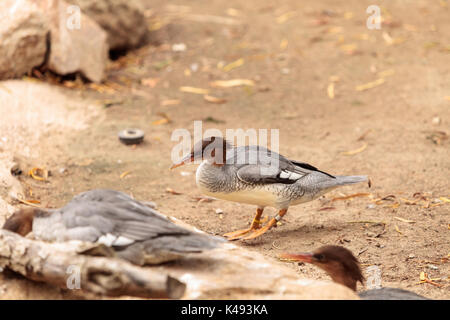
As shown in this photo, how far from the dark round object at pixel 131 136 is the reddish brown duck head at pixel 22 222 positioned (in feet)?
9.57

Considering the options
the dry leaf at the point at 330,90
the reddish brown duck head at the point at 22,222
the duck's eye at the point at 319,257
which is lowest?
the dry leaf at the point at 330,90

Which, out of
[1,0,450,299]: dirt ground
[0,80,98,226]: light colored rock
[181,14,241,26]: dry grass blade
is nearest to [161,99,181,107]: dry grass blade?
[1,0,450,299]: dirt ground

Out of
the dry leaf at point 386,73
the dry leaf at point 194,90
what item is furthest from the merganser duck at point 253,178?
the dry leaf at point 386,73

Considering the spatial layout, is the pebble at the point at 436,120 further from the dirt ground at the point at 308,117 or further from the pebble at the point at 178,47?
the pebble at the point at 178,47

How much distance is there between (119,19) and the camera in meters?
8.55

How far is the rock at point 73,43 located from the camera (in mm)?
7324

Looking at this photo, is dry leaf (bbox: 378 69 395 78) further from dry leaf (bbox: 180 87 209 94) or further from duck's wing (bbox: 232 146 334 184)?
duck's wing (bbox: 232 146 334 184)

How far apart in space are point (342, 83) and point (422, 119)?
55.5 inches

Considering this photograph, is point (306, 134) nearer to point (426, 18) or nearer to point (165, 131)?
point (165, 131)

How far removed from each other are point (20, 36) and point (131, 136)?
6.74ft

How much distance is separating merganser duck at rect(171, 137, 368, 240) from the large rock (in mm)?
4593

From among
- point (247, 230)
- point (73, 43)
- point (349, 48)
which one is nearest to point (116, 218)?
point (247, 230)

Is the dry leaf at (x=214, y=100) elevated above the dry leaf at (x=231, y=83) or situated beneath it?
situated beneath

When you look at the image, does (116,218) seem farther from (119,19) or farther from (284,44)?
(284,44)
